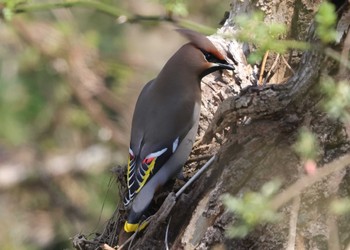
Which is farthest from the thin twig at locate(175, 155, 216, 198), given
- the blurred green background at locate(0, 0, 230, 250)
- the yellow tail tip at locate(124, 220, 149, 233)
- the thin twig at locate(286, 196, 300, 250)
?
the blurred green background at locate(0, 0, 230, 250)

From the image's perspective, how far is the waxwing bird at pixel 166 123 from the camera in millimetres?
3922

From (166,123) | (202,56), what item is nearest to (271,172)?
(166,123)

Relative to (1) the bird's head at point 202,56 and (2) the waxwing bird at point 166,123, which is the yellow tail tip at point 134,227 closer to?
(2) the waxwing bird at point 166,123

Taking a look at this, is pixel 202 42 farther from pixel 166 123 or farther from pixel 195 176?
pixel 195 176

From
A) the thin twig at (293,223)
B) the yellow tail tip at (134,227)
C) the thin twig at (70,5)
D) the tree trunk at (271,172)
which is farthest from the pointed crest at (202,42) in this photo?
the thin twig at (293,223)

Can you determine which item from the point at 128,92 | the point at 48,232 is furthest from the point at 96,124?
the point at 48,232

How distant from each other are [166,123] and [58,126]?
3756 mm

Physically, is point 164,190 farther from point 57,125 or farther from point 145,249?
point 57,125

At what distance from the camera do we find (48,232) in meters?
7.76

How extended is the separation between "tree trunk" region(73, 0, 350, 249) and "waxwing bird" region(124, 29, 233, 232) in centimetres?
26

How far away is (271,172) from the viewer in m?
3.34

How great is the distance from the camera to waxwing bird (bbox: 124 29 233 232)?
3922 mm

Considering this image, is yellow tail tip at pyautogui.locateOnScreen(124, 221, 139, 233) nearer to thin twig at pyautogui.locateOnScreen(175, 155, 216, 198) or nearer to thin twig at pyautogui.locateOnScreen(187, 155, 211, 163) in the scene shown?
thin twig at pyautogui.locateOnScreen(175, 155, 216, 198)

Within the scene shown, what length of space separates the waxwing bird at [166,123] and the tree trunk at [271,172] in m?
0.26
